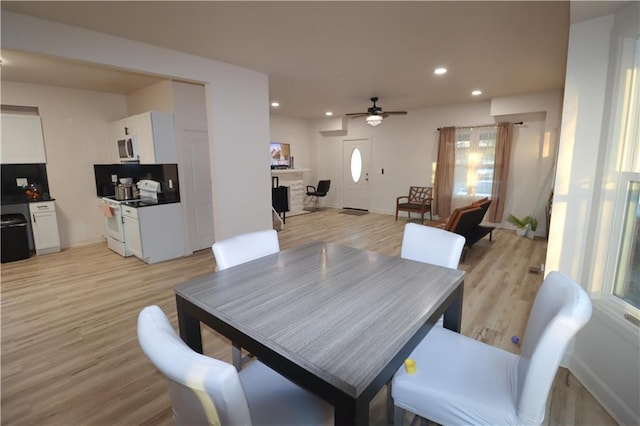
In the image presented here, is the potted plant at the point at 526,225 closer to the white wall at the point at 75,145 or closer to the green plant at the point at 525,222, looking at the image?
the green plant at the point at 525,222

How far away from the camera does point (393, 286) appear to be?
137 centimetres

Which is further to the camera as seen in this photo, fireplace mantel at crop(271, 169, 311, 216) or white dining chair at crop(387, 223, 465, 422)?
fireplace mantel at crop(271, 169, 311, 216)

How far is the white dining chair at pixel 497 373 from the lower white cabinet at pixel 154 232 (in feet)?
12.3

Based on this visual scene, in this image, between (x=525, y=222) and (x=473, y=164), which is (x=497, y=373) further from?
(x=473, y=164)

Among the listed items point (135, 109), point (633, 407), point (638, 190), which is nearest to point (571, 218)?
point (638, 190)

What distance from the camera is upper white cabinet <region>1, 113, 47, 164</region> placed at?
4.17 meters

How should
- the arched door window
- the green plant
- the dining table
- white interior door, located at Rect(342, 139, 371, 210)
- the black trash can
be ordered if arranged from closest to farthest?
the dining table, the black trash can, the green plant, white interior door, located at Rect(342, 139, 371, 210), the arched door window

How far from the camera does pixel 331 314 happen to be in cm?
113

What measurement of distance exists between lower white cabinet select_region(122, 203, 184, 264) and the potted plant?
564 centimetres

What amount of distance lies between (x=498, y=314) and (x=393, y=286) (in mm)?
1910

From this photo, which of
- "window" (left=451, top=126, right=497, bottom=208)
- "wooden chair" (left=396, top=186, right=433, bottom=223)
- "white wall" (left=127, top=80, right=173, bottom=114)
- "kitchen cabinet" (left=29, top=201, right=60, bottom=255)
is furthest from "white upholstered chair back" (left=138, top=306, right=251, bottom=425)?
"window" (left=451, top=126, right=497, bottom=208)

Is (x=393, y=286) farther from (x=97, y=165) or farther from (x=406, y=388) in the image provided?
(x=97, y=165)

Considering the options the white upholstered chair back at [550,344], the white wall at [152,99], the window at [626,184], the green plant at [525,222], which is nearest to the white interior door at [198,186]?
the white wall at [152,99]

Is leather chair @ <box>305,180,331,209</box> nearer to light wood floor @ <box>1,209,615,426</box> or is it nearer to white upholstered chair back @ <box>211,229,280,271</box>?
light wood floor @ <box>1,209,615,426</box>
